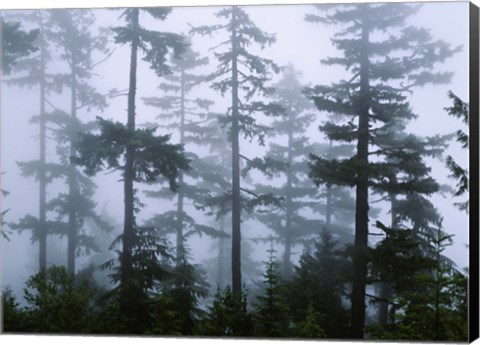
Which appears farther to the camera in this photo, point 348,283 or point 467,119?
point 348,283

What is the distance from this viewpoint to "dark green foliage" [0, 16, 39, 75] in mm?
13148

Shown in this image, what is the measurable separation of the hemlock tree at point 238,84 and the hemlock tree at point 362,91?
1301mm

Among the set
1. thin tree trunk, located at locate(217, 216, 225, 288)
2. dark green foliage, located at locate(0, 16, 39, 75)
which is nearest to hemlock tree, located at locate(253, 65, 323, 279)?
thin tree trunk, located at locate(217, 216, 225, 288)

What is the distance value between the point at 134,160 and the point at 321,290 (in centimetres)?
497

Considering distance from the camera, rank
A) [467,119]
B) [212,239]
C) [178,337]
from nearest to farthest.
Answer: [467,119] → [178,337] → [212,239]

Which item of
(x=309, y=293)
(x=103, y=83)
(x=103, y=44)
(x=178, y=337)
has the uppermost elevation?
(x=103, y=44)

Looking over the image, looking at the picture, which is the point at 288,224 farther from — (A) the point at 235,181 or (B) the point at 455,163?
(B) the point at 455,163

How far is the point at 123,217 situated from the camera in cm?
1354

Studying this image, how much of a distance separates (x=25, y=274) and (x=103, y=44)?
5334 millimetres

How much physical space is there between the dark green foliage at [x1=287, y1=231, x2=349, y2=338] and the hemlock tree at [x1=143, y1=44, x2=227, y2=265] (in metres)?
2.17

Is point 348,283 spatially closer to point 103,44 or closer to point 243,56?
point 243,56

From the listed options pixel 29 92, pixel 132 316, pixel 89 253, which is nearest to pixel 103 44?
pixel 29 92

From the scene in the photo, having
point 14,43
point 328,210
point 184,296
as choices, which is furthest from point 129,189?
point 328,210

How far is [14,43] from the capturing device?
1340 cm
